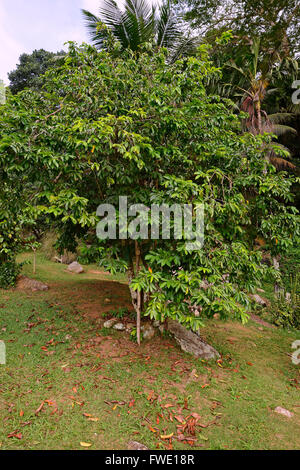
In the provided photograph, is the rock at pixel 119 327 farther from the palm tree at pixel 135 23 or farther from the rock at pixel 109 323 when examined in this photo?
the palm tree at pixel 135 23

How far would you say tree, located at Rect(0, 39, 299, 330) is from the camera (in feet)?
10.6

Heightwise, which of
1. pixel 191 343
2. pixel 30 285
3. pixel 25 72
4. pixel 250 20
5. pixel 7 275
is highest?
pixel 25 72

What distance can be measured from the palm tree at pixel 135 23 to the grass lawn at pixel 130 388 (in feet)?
21.5

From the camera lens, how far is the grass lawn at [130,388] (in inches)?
112

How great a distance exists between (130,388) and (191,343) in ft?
4.49

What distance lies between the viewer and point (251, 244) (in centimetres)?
475

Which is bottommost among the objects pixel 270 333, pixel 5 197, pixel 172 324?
pixel 270 333

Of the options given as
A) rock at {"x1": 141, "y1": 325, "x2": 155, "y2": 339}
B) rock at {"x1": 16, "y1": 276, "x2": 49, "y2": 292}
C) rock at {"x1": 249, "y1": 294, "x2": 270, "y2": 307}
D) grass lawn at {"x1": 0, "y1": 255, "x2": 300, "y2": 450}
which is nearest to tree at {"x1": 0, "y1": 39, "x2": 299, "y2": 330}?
rock at {"x1": 141, "y1": 325, "x2": 155, "y2": 339}

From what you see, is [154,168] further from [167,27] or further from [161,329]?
[167,27]

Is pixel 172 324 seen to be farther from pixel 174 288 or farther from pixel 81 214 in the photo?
pixel 81 214

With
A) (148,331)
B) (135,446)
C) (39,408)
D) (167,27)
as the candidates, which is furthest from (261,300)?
(167,27)

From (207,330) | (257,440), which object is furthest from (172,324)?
(257,440)

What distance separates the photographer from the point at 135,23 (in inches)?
273

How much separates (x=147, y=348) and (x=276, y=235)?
2.60m
